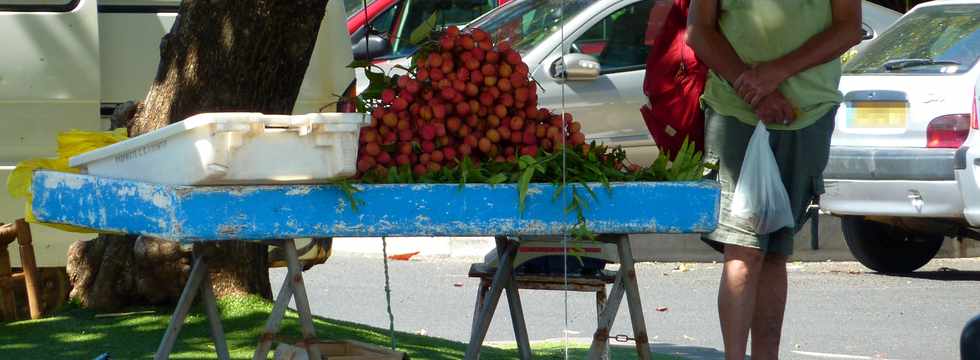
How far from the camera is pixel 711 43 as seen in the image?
14.5ft

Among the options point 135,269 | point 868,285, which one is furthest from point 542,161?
point 868,285

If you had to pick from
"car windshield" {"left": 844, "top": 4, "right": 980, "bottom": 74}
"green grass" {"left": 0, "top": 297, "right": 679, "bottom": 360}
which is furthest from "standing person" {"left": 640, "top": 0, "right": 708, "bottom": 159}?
"car windshield" {"left": 844, "top": 4, "right": 980, "bottom": 74}

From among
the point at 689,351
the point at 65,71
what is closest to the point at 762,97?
the point at 689,351

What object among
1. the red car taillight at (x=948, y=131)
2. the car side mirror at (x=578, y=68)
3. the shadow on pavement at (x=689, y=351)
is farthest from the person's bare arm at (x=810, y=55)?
the car side mirror at (x=578, y=68)

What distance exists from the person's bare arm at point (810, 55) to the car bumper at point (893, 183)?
3985 mm

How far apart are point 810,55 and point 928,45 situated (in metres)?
4.69

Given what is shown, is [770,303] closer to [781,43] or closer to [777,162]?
[777,162]

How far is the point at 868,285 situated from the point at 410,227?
5.86 m

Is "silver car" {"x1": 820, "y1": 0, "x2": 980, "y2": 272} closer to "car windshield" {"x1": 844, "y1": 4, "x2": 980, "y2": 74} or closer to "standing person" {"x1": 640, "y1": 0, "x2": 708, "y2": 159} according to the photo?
"car windshield" {"x1": 844, "y1": 4, "x2": 980, "y2": 74}

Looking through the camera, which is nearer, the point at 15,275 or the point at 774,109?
the point at 774,109

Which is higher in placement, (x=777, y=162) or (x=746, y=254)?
(x=777, y=162)

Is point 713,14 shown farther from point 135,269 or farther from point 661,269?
point 661,269

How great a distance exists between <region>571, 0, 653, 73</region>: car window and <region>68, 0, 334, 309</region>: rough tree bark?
488cm

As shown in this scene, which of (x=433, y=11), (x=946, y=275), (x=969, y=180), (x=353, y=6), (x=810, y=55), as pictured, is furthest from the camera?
(x=353, y=6)
